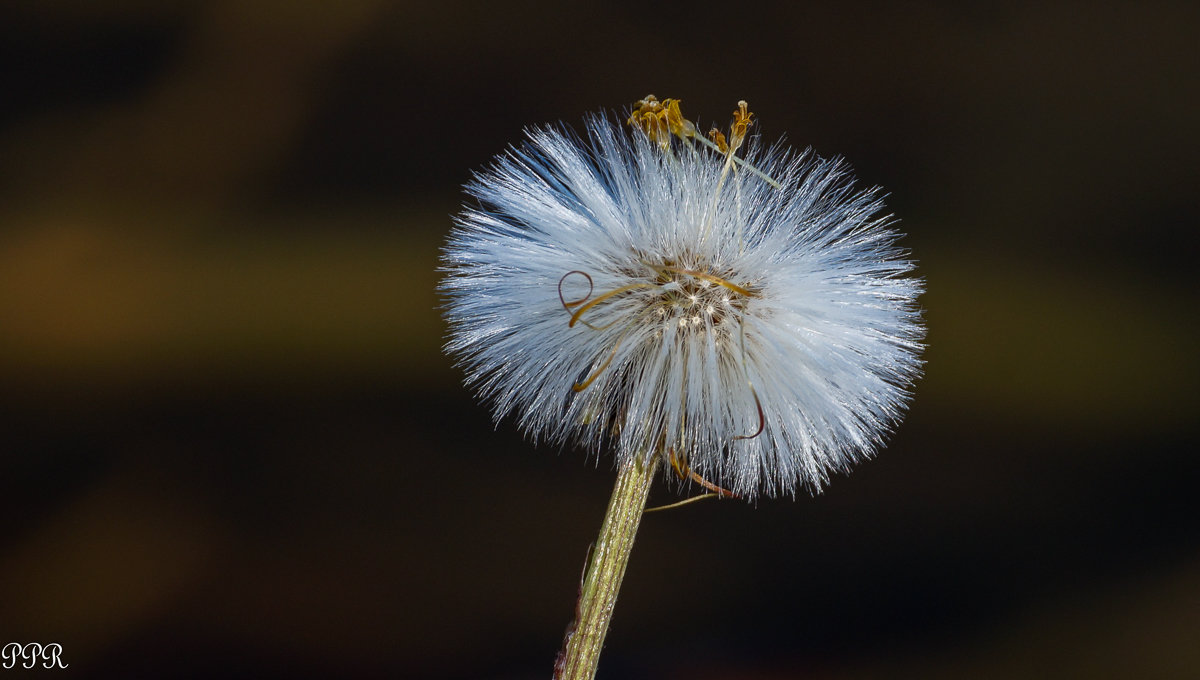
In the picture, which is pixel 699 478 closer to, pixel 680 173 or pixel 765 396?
pixel 765 396

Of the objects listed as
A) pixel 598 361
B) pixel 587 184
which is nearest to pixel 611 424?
pixel 598 361

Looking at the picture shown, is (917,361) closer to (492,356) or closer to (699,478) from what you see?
(699,478)

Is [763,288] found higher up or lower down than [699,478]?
higher up

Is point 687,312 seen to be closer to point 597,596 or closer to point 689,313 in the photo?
point 689,313

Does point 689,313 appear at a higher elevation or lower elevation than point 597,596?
higher

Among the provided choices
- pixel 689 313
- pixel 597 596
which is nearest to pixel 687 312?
pixel 689 313
